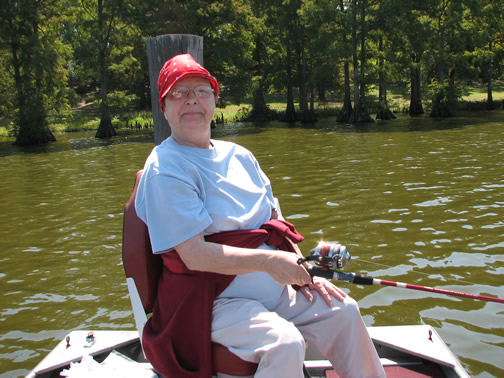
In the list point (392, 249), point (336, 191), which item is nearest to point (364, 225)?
point (392, 249)

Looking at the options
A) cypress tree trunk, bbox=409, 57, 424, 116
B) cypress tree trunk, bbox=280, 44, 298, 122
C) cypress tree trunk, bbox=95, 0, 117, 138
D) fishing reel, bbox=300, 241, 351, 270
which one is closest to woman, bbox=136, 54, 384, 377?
fishing reel, bbox=300, 241, 351, 270

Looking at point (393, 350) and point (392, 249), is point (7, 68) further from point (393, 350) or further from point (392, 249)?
point (393, 350)

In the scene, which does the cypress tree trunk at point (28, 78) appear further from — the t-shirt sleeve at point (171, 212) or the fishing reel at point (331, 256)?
the fishing reel at point (331, 256)

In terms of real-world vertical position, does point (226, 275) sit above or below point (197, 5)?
below

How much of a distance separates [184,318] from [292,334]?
0.47m

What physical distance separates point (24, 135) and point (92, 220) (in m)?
19.1

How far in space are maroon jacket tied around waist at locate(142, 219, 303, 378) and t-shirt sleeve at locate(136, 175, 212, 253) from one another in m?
0.12

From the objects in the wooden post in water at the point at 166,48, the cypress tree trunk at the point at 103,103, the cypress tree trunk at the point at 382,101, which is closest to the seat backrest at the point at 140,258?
the wooden post in water at the point at 166,48

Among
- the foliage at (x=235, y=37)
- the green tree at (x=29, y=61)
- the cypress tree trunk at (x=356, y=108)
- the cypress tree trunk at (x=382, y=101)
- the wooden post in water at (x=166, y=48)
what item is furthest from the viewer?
the cypress tree trunk at (x=382, y=101)

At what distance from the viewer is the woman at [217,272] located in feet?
6.94

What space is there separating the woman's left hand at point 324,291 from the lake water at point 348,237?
1662mm

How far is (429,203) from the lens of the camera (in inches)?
311

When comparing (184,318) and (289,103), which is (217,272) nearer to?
(184,318)

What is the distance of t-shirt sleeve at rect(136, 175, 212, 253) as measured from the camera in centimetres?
212
